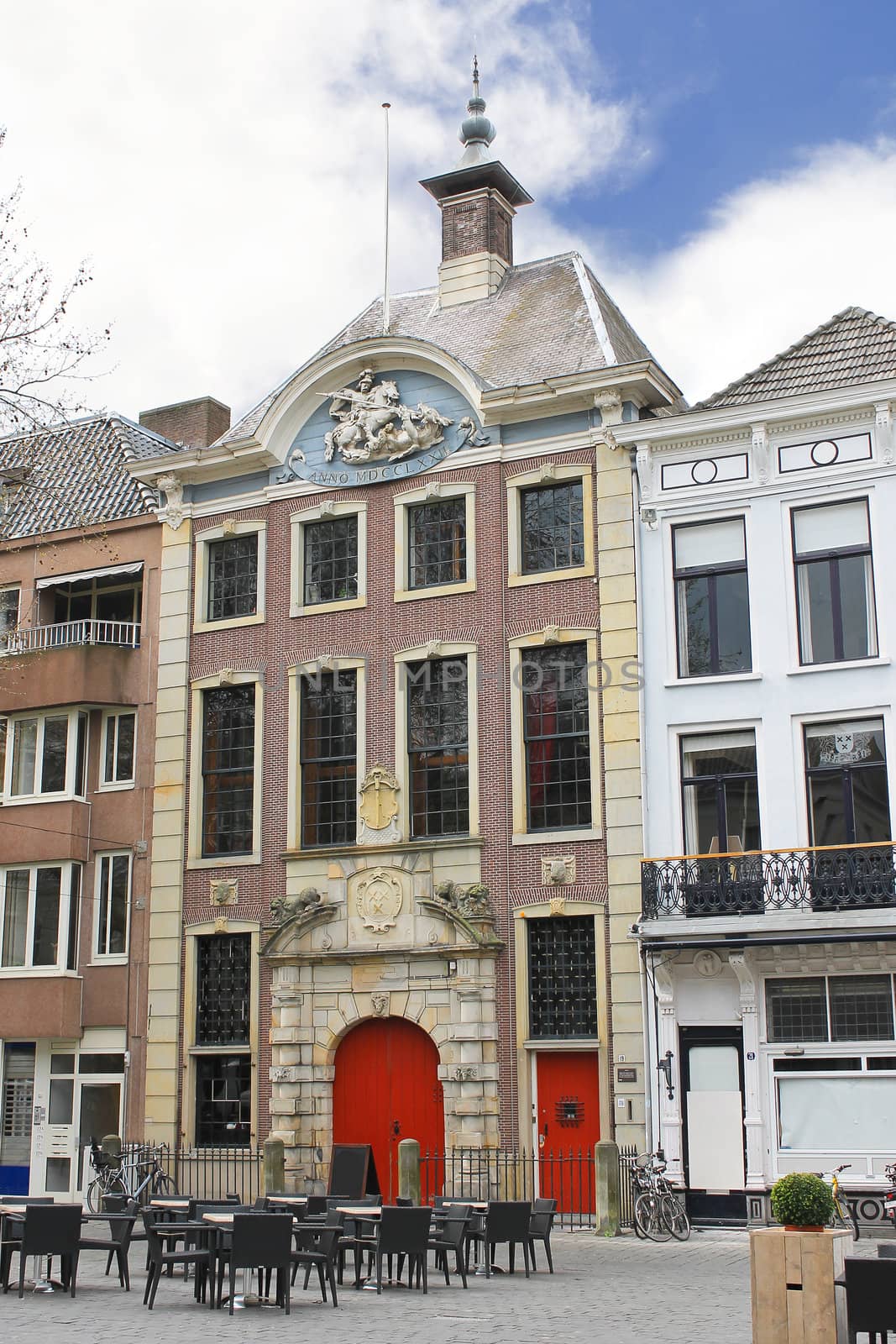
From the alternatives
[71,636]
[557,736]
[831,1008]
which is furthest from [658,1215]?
[71,636]

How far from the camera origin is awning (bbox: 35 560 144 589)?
29625 mm

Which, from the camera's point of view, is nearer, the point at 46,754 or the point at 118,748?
the point at 118,748

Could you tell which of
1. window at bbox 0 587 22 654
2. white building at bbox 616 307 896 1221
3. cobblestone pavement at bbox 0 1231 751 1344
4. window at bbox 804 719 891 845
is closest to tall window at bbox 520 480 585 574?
white building at bbox 616 307 896 1221

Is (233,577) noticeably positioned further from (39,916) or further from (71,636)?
(39,916)

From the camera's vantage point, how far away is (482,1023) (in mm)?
24203

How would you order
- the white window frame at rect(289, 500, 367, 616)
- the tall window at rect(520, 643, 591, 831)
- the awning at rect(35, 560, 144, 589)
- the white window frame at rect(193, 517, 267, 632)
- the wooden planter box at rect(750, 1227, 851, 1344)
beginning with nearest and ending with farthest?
the wooden planter box at rect(750, 1227, 851, 1344) → the tall window at rect(520, 643, 591, 831) → the white window frame at rect(289, 500, 367, 616) → the white window frame at rect(193, 517, 267, 632) → the awning at rect(35, 560, 144, 589)

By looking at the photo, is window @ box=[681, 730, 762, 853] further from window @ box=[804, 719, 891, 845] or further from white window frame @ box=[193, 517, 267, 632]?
white window frame @ box=[193, 517, 267, 632]

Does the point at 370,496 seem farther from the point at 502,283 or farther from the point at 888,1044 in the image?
the point at 888,1044

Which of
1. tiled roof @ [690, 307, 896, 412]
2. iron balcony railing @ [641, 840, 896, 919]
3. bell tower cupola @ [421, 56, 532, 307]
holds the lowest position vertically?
iron balcony railing @ [641, 840, 896, 919]

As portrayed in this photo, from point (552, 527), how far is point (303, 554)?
4.83 meters

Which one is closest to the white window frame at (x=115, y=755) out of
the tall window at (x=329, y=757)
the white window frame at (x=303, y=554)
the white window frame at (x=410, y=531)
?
the tall window at (x=329, y=757)

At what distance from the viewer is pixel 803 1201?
11195 mm

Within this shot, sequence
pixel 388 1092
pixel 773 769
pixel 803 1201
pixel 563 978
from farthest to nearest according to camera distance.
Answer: pixel 388 1092 < pixel 563 978 < pixel 773 769 < pixel 803 1201

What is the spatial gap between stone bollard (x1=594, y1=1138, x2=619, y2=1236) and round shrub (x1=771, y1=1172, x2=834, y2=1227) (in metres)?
10.1
